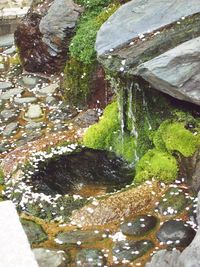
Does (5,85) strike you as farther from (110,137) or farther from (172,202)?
(172,202)

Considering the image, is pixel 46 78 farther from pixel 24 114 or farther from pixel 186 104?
pixel 186 104

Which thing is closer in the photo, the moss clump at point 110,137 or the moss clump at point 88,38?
the moss clump at point 110,137

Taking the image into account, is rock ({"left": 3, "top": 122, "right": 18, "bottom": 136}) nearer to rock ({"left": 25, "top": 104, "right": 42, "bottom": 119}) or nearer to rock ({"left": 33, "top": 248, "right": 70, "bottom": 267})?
rock ({"left": 25, "top": 104, "right": 42, "bottom": 119})

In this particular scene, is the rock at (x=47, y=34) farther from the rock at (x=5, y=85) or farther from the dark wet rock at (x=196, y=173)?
the dark wet rock at (x=196, y=173)

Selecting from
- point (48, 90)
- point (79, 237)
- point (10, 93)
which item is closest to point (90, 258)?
point (79, 237)

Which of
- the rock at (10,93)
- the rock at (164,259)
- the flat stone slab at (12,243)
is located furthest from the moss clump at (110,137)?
the flat stone slab at (12,243)

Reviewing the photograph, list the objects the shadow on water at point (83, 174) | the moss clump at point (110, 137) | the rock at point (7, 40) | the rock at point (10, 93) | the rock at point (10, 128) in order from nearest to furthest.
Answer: the shadow on water at point (83, 174), the moss clump at point (110, 137), the rock at point (10, 128), the rock at point (10, 93), the rock at point (7, 40)
